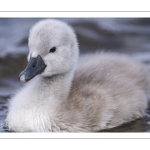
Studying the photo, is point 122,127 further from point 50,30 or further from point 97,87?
point 50,30

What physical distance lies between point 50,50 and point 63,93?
14.0 inches

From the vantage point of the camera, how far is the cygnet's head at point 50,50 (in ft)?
14.4

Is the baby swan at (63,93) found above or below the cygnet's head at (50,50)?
below

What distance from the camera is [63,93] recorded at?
4.60 metres

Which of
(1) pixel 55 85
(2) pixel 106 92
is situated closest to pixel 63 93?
(1) pixel 55 85

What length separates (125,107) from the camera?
15.5 feet

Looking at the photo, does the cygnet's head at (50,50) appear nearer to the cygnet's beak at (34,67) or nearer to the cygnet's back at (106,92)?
the cygnet's beak at (34,67)

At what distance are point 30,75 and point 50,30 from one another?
1.16ft

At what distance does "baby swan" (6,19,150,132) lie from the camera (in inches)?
174
